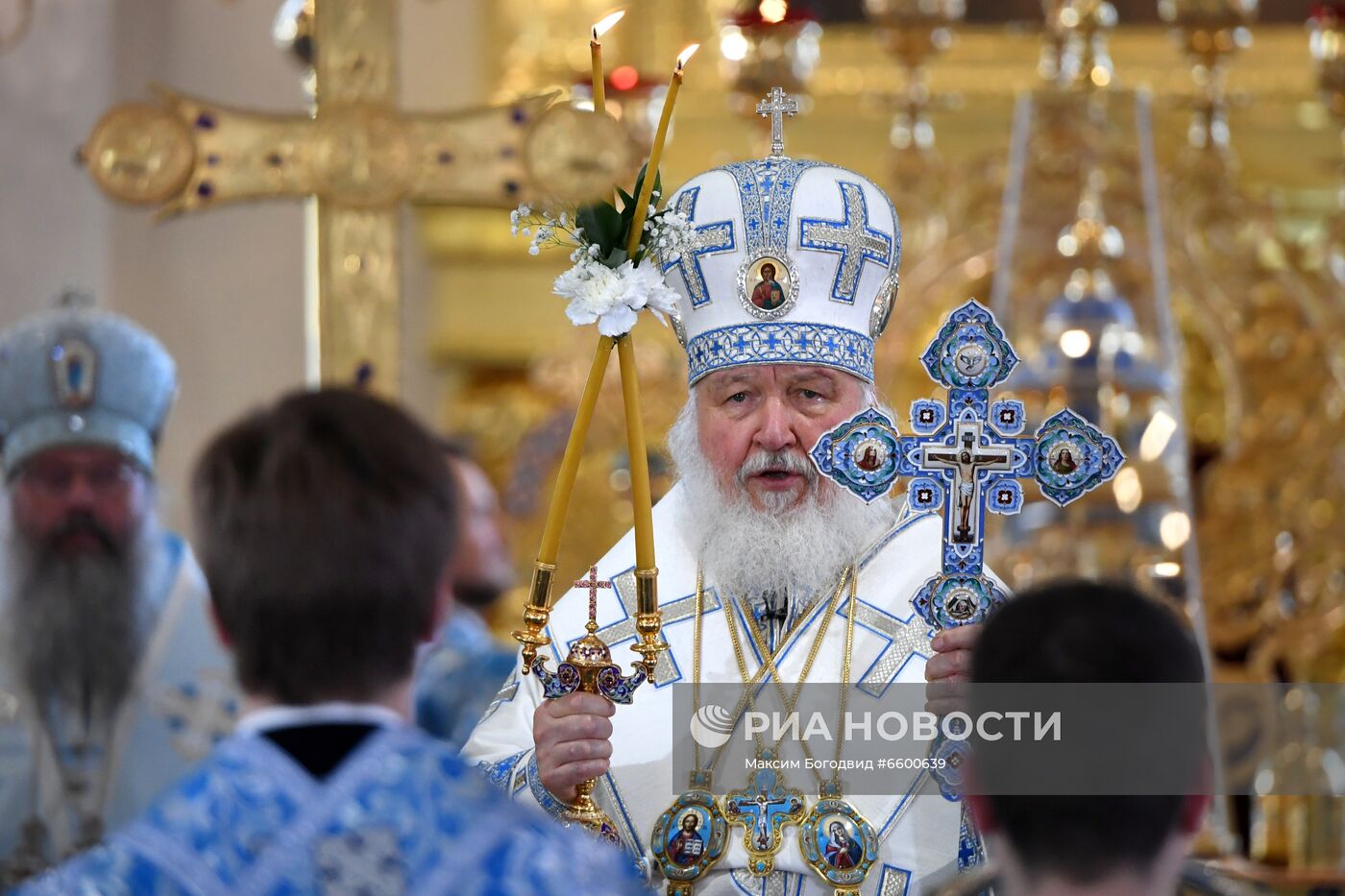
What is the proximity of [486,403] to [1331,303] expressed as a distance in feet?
11.2

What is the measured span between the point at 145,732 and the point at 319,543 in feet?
8.67

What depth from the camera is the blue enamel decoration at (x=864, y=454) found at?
4.02m

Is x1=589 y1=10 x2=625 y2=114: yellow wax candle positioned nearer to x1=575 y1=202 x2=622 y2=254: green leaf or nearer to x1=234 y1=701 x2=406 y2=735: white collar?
x1=575 y1=202 x2=622 y2=254: green leaf

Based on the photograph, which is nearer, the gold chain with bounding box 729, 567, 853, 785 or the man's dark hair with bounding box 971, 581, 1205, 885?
the man's dark hair with bounding box 971, 581, 1205, 885

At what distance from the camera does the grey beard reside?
526 cm

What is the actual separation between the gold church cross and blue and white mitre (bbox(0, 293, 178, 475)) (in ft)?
1.45

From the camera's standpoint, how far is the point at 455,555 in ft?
9.75

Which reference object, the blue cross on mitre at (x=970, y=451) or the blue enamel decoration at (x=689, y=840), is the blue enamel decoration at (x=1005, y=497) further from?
the blue enamel decoration at (x=689, y=840)

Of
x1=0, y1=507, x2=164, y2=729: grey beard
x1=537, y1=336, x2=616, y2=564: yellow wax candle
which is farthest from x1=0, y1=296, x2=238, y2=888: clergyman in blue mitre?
x1=537, y1=336, x2=616, y2=564: yellow wax candle

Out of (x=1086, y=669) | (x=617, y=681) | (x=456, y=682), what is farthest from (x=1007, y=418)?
(x=456, y=682)

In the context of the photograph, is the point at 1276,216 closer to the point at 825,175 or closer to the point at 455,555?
the point at 825,175

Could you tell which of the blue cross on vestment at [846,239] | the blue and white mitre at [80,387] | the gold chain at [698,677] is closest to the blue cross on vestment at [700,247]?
the blue cross on vestment at [846,239]

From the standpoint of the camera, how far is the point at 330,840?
2746 mm

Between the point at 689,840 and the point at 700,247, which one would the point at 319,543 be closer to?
the point at 689,840
